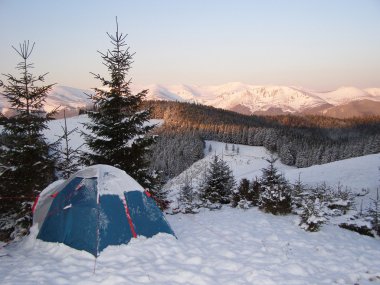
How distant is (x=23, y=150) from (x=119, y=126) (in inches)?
180

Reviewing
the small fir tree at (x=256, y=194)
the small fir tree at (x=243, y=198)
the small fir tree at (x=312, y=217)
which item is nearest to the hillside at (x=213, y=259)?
the small fir tree at (x=312, y=217)

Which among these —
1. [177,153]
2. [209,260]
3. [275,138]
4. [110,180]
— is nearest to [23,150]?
[110,180]

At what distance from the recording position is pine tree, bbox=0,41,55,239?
11.9 metres

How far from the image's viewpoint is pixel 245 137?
147250 mm

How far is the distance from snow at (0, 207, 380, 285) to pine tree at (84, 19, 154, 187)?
17.1 ft

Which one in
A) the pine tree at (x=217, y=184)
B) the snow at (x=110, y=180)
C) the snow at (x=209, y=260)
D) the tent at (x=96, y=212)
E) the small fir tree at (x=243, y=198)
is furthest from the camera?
the pine tree at (x=217, y=184)

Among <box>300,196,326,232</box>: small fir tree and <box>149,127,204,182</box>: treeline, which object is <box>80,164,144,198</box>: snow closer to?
<box>300,196,326,232</box>: small fir tree

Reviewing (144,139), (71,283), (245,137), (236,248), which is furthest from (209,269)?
(245,137)

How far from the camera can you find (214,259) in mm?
8945

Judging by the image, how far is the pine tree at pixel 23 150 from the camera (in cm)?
1189

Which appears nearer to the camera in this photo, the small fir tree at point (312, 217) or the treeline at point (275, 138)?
the small fir tree at point (312, 217)

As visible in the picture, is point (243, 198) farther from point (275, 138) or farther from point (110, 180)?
point (275, 138)

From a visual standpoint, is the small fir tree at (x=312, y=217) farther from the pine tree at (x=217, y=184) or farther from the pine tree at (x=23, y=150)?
the pine tree at (x=23, y=150)

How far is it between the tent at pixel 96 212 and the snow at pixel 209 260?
28cm
